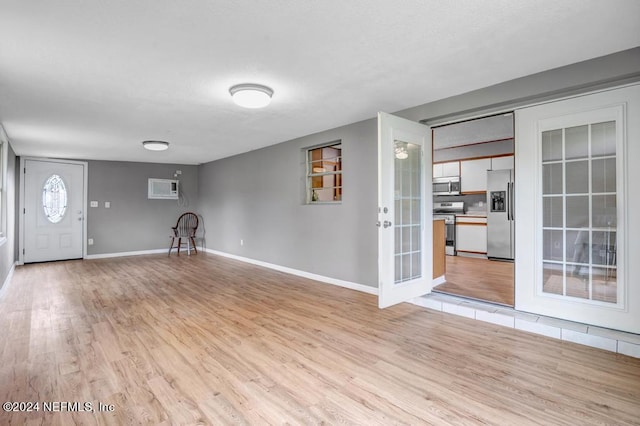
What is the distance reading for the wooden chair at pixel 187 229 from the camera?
764cm

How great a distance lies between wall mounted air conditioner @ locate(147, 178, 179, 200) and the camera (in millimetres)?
7824

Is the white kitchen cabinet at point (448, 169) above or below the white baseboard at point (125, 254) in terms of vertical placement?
above

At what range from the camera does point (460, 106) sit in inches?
128

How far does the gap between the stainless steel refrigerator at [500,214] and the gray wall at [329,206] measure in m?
3.12

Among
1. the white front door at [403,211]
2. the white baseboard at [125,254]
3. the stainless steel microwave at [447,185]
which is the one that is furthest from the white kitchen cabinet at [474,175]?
the white baseboard at [125,254]

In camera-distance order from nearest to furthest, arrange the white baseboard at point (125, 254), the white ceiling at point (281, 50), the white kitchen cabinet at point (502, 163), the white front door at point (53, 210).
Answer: the white ceiling at point (281, 50) → the white kitchen cabinet at point (502, 163) → the white front door at point (53, 210) → the white baseboard at point (125, 254)

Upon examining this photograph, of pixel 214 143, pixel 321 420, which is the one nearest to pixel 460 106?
pixel 321 420

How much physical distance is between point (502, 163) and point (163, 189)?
761 cm

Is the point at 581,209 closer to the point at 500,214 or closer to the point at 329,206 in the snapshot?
the point at 329,206

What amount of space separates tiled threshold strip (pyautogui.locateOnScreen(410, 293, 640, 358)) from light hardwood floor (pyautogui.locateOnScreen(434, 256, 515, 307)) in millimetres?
297

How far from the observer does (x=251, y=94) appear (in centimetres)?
299

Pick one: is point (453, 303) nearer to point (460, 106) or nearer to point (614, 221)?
point (614, 221)

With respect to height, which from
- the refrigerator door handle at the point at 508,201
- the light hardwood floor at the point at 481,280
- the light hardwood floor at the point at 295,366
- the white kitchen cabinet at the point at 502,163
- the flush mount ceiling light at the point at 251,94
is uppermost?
the flush mount ceiling light at the point at 251,94

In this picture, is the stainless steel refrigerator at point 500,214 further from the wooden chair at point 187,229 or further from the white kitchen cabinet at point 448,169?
the wooden chair at point 187,229
